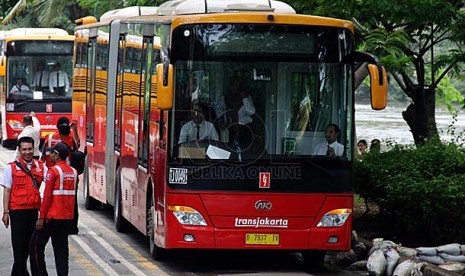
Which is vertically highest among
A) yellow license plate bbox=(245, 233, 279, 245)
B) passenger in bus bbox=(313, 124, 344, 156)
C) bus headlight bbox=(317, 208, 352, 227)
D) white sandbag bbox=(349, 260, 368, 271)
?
passenger in bus bbox=(313, 124, 344, 156)

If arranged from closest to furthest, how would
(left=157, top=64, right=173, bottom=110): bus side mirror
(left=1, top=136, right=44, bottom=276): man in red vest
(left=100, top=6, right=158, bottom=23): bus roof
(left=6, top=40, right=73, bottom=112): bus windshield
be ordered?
(left=1, top=136, right=44, bottom=276): man in red vest
(left=157, top=64, right=173, bottom=110): bus side mirror
(left=100, top=6, right=158, bottom=23): bus roof
(left=6, top=40, right=73, bottom=112): bus windshield

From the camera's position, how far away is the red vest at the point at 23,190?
12289mm

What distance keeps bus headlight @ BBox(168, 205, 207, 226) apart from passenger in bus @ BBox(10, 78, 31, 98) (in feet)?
65.5

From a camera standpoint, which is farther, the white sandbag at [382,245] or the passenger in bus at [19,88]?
the passenger in bus at [19,88]

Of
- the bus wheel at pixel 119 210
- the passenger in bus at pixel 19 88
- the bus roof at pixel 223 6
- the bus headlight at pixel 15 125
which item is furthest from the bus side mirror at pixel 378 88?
the bus headlight at pixel 15 125

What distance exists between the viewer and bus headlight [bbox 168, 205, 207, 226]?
1390 centimetres

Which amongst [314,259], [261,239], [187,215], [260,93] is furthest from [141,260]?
[260,93]

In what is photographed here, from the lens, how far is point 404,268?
44.0 feet

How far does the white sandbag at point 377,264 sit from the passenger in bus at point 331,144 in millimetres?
1246

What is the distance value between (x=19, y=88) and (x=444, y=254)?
2106 cm

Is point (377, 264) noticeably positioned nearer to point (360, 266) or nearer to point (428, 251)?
point (428, 251)

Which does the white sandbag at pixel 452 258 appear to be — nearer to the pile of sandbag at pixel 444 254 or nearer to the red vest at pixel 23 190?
the pile of sandbag at pixel 444 254

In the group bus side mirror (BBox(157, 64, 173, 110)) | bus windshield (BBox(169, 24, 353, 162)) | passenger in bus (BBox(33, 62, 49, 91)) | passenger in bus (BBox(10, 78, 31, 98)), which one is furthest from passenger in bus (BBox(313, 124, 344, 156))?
passenger in bus (BBox(10, 78, 31, 98))

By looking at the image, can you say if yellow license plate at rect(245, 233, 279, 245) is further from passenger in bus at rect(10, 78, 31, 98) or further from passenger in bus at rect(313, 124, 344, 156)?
passenger in bus at rect(10, 78, 31, 98)
